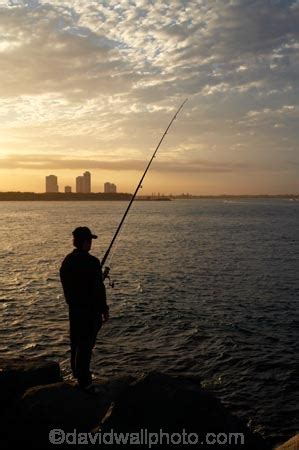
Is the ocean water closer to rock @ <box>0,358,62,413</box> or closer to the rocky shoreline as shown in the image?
rock @ <box>0,358,62,413</box>

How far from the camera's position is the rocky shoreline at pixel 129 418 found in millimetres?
5312

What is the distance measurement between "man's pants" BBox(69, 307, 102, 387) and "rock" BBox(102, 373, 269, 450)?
99 cm

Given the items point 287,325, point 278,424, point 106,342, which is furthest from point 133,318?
point 278,424

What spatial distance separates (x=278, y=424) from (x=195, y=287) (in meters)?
13.1

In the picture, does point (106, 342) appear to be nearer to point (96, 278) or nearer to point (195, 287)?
point (96, 278)

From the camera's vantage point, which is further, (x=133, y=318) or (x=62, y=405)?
(x=133, y=318)

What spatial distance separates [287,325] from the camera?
15.0 meters

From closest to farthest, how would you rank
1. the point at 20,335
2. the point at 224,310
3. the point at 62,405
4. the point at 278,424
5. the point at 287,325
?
the point at 62,405, the point at 278,424, the point at 20,335, the point at 287,325, the point at 224,310

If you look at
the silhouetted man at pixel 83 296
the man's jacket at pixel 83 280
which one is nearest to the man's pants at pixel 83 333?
the silhouetted man at pixel 83 296

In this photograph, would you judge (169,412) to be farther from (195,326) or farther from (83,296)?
(195,326)

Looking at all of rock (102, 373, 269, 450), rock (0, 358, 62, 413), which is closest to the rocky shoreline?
rock (102, 373, 269, 450)

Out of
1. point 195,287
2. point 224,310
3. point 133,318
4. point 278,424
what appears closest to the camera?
point 278,424

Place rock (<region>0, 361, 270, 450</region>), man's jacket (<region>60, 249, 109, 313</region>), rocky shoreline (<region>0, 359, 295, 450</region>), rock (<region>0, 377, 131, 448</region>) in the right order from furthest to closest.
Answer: man's jacket (<region>60, 249, 109, 313</region>), rock (<region>0, 377, 131, 448</region>), rock (<region>0, 361, 270, 450</region>), rocky shoreline (<region>0, 359, 295, 450</region>)

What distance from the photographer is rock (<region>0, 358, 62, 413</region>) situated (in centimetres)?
698
